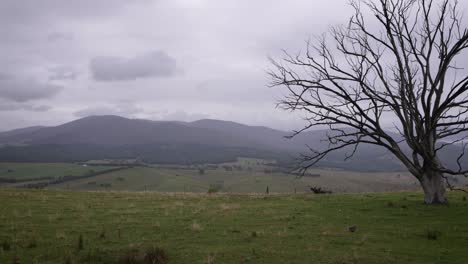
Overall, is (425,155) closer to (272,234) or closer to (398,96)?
(398,96)

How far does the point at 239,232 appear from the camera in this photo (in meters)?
15.1

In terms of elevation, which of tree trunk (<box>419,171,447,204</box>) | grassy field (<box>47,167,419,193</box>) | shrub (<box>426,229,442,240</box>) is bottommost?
grassy field (<box>47,167,419,193</box>)

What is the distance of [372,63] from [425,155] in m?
6.05

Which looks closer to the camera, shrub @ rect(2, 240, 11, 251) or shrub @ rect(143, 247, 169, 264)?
shrub @ rect(143, 247, 169, 264)

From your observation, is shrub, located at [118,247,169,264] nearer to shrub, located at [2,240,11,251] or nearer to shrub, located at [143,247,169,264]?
shrub, located at [143,247,169,264]

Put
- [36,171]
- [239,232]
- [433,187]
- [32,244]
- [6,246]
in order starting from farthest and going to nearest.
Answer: [36,171]
[433,187]
[239,232]
[32,244]
[6,246]

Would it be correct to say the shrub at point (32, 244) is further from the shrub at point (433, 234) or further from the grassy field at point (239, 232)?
the shrub at point (433, 234)

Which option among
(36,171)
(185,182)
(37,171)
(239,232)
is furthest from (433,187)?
(36,171)

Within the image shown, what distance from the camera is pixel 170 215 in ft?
64.0

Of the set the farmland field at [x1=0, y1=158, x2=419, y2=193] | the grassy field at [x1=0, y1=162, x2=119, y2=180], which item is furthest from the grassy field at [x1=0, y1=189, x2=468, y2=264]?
the grassy field at [x1=0, y1=162, x2=119, y2=180]

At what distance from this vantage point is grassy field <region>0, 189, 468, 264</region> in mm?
11516

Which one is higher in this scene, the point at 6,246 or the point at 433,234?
the point at 433,234

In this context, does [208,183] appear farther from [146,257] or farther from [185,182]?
[146,257]

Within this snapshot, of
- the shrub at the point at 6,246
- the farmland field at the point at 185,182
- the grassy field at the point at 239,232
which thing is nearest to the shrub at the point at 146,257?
the grassy field at the point at 239,232
